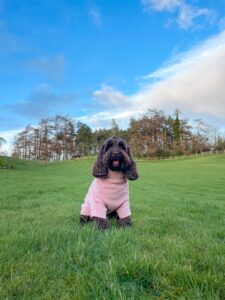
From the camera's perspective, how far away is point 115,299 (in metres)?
2.17

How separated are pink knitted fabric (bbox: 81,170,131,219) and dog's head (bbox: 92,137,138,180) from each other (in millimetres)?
111

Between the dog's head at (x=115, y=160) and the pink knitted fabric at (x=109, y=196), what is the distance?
0.36ft

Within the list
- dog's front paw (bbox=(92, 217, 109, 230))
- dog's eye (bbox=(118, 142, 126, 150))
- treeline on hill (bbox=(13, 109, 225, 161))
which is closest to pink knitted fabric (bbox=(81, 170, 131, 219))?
dog's front paw (bbox=(92, 217, 109, 230))

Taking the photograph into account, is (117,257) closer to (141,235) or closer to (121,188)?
(141,235)

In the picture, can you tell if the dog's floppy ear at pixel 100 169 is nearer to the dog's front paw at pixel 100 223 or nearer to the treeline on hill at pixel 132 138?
the dog's front paw at pixel 100 223

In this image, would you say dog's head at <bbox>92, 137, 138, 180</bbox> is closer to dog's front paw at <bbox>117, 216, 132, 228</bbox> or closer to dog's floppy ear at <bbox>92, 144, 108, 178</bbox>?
dog's floppy ear at <bbox>92, 144, 108, 178</bbox>

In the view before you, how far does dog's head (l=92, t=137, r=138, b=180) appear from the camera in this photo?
4.75 metres

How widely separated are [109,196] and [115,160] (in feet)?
1.93

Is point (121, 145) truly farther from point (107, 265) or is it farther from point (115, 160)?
point (107, 265)

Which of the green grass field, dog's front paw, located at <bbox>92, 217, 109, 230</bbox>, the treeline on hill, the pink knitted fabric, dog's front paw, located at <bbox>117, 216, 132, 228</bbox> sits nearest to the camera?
the green grass field

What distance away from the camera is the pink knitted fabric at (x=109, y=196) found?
4.73 m

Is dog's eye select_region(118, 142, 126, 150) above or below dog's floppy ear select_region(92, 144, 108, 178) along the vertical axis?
above

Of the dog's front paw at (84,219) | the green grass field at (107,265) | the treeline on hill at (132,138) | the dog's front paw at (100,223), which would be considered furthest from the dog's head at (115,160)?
the treeline on hill at (132,138)

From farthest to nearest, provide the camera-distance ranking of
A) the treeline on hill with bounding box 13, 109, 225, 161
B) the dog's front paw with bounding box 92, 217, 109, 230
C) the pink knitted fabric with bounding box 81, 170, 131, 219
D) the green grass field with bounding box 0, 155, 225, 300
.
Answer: the treeline on hill with bounding box 13, 109, 225, 161 → the pink knitted fabric with bounding box 81, 170, 131, 219 → the dog's front paw with bounding box 92, 217, 109, 230 → the green grass field with bounding box 0, 155, 225, 300
